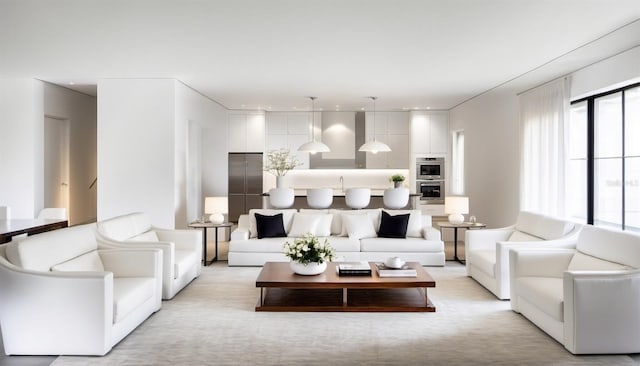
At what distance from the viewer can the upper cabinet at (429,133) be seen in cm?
1111

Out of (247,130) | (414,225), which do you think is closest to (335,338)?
(414,225)

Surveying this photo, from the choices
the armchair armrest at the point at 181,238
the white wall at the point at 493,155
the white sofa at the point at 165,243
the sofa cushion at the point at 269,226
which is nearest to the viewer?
the white sofa at the point at 165,243

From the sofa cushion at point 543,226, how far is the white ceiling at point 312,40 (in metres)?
1.97

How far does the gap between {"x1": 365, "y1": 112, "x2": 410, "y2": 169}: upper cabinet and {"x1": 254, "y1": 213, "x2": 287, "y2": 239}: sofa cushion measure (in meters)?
4.73

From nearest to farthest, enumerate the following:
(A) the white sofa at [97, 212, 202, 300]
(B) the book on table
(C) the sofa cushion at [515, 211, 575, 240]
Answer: (B) the book on table, (A) the white sofa at [97, 212, 202, 300], (C) the sofa cushion at [515, 211, 575, 240]

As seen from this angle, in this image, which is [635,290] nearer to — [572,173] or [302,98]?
[572,173]

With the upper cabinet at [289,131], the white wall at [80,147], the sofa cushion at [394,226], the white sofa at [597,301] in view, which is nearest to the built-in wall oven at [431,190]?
the upper cabinet at [289,131]

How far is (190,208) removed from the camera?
30.0 ft

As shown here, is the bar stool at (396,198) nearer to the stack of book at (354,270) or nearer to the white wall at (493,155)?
the white wall at (493,155)

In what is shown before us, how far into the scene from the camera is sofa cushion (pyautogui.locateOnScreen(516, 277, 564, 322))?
3.73 metres

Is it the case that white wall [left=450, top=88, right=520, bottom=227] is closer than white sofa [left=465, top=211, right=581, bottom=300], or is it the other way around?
white sofa [left=465, top=211, right=581, bottom=300]

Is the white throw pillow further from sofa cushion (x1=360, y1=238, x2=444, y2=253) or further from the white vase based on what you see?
the white vase

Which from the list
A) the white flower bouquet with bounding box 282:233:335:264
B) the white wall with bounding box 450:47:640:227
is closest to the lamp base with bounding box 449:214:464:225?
the white wall with bounding box 450:47:640:227

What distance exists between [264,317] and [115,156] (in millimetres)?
4364
